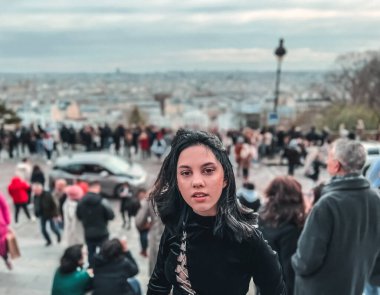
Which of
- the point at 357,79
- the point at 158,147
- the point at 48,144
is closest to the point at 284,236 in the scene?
the point at 158,147

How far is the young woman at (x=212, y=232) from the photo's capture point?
6.00 ft

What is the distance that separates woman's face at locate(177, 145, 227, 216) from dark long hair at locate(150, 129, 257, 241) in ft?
0.08

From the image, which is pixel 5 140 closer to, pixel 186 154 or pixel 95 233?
pixel 95 233

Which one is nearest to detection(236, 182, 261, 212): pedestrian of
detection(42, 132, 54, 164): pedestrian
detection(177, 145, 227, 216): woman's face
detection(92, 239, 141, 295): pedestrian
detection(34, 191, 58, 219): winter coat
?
detection(92, 239, 141, 295): pedestrian

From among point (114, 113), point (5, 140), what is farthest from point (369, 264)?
point (114, 113)

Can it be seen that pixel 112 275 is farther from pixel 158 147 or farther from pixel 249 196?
pixel 158 147

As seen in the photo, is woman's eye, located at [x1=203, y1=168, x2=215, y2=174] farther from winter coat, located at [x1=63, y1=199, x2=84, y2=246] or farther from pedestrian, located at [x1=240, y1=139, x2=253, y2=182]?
pedestrian, located at [x1=240, y1=139, x2=253, y2=182]

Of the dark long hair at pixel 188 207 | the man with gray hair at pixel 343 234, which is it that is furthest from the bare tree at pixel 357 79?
the dark long hair at pixel 188 207

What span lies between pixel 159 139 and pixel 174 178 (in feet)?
51.3

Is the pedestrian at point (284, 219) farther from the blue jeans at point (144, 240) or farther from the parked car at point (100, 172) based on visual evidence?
the parked car at point (100, 172)

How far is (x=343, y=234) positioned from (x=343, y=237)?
0.06 feet

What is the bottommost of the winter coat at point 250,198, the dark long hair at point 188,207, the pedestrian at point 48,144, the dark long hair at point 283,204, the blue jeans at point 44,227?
the pedestrian at point 48,144

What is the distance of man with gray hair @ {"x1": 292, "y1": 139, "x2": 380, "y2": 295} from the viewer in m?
2.82

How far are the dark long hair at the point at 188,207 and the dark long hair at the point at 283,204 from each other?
83.1 inches
